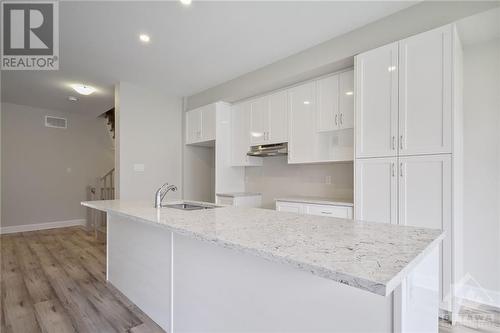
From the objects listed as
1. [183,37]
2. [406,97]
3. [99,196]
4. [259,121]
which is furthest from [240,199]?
[99,196]

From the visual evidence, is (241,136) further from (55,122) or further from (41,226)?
(41,226)

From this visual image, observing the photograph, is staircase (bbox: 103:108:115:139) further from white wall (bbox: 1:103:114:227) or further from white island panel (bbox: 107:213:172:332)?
white island panel (bbox: 107:213:172:332)

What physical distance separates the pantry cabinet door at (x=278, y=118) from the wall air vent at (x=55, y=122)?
4.96 m

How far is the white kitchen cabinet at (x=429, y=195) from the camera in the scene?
2.05m

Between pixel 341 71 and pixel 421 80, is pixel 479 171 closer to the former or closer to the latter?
pixel 421 80

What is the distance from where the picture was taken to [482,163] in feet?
7.73

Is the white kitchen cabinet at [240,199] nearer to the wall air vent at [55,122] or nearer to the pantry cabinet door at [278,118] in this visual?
the pantry cabinet door at [278,118]

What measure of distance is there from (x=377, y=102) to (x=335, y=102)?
25.7 inches

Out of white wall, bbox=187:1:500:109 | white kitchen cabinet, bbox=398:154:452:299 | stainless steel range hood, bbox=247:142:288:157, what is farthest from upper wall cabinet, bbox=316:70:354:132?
A: white kitchen cabinet, bbox=398:154:452:299

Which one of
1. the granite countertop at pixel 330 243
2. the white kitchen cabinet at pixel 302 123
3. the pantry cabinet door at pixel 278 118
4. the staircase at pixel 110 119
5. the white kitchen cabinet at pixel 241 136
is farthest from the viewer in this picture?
the staircase at pixel 110 119

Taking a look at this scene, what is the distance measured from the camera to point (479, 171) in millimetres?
2365

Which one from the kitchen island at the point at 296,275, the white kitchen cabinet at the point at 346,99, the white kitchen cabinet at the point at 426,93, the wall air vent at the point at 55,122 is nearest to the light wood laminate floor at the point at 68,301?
the kitchen island at the point at 296,275

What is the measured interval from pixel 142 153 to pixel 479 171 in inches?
174

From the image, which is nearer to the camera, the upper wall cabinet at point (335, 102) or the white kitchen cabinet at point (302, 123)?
the upper wall cabinet at point (335, 102)
